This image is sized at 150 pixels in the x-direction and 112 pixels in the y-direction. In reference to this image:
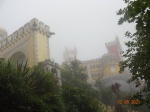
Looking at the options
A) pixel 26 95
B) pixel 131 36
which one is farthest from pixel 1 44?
pixel 131 36

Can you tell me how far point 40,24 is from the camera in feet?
99.6

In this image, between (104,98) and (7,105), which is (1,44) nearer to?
(104,98)

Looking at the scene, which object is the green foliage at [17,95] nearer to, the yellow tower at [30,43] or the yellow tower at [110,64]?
the yellow tower at [30,43]

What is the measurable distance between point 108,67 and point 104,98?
29585 millimetres

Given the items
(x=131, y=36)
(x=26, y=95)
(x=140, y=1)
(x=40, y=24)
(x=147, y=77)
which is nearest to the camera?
(x=140, y=1)

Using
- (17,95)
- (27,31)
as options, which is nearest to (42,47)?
(27,31)

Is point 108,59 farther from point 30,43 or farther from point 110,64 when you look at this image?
point 30,43

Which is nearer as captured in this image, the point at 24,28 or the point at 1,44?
the point at 24,28

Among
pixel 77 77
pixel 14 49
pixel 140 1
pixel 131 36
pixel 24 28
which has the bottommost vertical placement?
pixel 140 1

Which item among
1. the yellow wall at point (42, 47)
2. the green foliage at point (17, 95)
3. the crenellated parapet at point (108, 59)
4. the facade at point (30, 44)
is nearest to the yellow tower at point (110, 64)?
the crenellated parapet at point (108, 59)

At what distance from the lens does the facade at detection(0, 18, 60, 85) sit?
2794cm

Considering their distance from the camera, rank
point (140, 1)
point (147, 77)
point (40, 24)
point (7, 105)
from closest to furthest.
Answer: point (140, 1), point (147, 77), point (7, 105), point (40, 24)

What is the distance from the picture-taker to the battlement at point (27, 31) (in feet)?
96.8

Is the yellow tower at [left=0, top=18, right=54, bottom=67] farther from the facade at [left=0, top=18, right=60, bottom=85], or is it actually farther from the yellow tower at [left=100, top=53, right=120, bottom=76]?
the yellow tower at [left=100, top=53, right=120, bottom=76]
